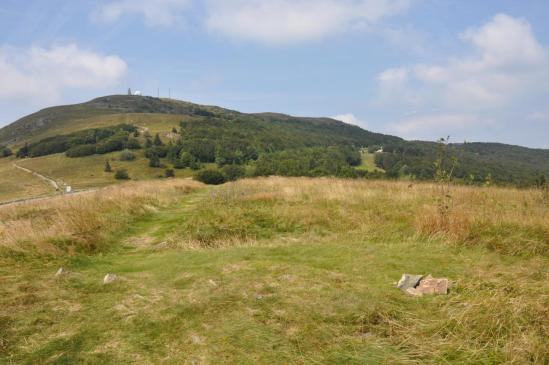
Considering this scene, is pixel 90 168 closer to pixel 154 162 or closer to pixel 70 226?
pixel 154 162

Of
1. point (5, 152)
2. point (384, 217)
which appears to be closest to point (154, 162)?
point (5, 152)

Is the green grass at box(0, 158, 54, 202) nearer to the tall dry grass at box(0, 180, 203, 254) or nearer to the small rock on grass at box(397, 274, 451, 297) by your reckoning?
the tall dry grass at box(0, 180, 203, 254)

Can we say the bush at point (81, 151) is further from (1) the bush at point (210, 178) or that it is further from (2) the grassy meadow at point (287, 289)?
(2) the grassy meadow at point (287, 289)

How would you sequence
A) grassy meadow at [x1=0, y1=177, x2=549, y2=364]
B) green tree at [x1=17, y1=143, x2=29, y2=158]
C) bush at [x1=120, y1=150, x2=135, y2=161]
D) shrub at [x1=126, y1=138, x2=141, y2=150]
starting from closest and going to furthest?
grassy meadow at [x1=0, y1=177, x2=549, y2=364] < bush at [x1=120, y1=150, x2=135, y2=161] < shrub at [x1=126, y1=138, x2=141, y2=150] < green tree at [x1=17, y1=143, x2=29, y2=158]

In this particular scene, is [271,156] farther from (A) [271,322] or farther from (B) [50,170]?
(A) [271,322]

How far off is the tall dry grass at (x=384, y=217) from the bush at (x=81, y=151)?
90170 millimetres

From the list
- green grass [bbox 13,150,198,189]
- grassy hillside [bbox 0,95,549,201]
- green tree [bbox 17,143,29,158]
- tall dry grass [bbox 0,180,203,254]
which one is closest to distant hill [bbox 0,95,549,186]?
grassy hillside [bbox 0,95,549,201]

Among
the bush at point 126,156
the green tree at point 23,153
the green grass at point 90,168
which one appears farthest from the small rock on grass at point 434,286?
the green tree at point 23,153

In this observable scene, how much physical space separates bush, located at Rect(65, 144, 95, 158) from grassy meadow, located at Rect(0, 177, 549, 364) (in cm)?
9151

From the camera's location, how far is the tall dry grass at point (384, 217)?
7121mm

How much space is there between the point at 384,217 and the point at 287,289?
498cm

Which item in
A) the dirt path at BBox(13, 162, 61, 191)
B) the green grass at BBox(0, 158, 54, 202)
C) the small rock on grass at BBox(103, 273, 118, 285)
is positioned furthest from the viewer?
the dirt path at BBox(13, 162, 61, 191)

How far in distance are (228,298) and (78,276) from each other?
2958mm

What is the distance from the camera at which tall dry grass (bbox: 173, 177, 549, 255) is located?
7121 mm
